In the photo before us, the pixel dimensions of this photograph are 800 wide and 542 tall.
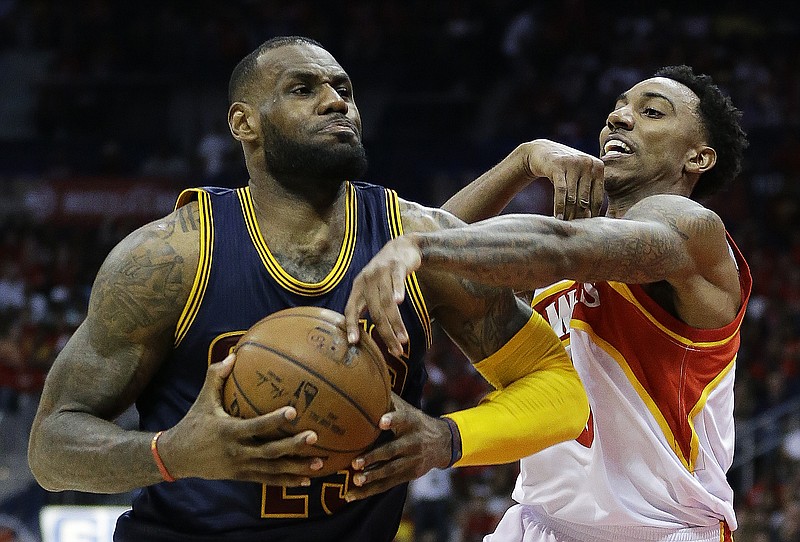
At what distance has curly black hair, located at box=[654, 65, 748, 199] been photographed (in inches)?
159

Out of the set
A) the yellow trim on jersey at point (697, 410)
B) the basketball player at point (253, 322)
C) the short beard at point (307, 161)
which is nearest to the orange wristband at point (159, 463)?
the basketball player at point (253, 322)

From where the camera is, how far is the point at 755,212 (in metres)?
11.7

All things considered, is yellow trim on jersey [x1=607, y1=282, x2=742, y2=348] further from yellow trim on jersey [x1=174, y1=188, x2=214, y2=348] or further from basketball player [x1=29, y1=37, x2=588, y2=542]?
yellow trim on jersey [x1=174, y1=188, x2=214, y2=348]

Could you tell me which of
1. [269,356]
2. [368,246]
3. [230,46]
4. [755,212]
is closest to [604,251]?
[368,246]

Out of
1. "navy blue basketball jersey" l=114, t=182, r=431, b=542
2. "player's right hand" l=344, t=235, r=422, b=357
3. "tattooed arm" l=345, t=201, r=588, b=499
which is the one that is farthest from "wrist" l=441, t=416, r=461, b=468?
"player's right hand" l=344, t=235, r=422, b=357

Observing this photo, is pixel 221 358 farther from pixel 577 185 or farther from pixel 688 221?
pixel 688 221

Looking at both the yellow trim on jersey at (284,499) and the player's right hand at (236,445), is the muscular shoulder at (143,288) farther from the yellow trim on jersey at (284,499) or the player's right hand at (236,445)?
the yellow trim on jersey at (284,499)

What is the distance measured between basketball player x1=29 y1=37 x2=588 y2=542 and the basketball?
10 cm

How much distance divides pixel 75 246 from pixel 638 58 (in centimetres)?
699

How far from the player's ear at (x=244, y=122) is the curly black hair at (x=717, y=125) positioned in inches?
66.2

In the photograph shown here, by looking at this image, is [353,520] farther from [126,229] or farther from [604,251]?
[126,229]

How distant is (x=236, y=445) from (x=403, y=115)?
1102 cm

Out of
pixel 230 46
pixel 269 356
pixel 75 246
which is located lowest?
pixel 75 246

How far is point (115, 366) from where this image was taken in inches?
116
